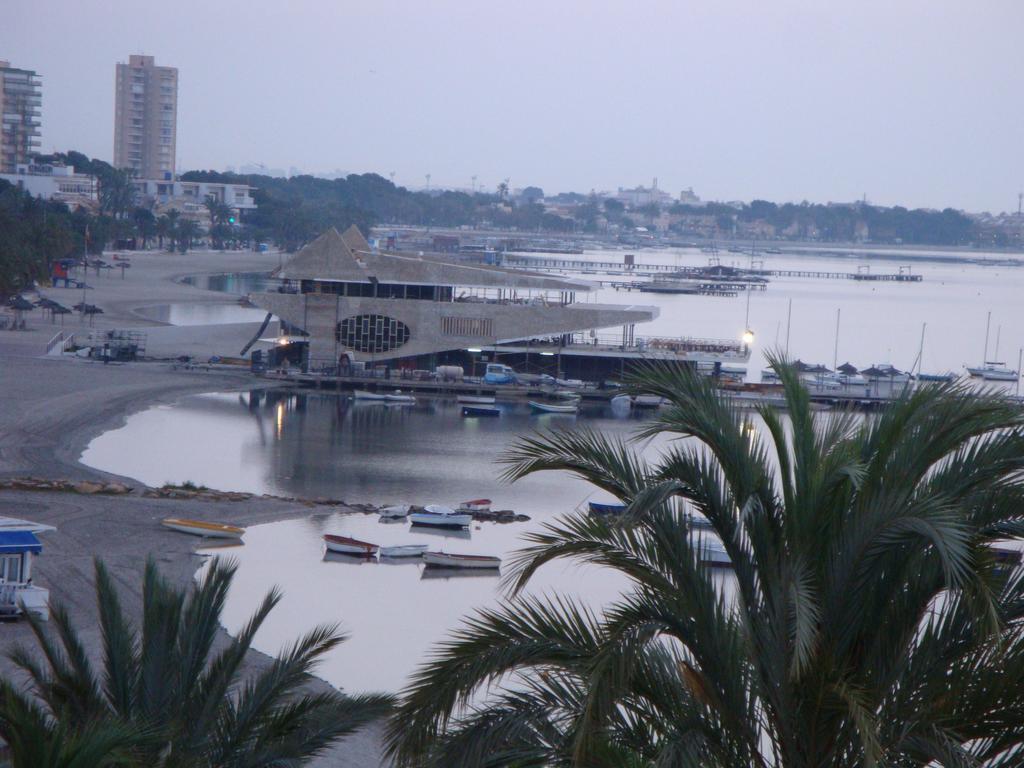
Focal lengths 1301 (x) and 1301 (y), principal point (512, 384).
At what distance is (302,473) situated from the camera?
2111 centimetres

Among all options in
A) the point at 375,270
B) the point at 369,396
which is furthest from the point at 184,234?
the point at 369,396

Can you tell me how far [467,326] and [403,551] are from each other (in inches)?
654

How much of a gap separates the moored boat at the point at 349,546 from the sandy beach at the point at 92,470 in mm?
1623

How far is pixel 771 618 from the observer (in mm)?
3611

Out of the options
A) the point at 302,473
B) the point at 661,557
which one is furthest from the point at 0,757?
the point at 302,473

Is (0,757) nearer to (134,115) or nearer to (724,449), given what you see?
(724,449)

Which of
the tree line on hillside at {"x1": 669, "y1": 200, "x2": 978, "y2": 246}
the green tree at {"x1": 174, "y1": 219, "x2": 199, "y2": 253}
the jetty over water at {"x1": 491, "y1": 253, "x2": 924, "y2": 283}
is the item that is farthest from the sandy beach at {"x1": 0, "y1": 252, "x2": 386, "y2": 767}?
the tree line on hillside at {"x1": 669, "y1": 200, "x2": 978, "y2": 246}

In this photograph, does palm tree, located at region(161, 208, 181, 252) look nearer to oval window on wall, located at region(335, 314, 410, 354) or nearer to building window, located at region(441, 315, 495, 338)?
oval window on wall, located at region(335, 314, 410, 354)

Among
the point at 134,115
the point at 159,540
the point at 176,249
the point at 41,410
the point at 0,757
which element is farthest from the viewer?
the point at 134,115

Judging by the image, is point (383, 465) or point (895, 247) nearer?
point (383, 465)

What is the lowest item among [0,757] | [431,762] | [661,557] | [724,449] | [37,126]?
[0,757]

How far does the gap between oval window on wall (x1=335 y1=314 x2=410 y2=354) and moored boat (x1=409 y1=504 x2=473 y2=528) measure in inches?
587

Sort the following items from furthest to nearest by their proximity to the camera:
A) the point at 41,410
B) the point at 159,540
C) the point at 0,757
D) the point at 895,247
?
the point at 895,247 < the point at 41,410 < the point at 159,540 < the point at 0,757

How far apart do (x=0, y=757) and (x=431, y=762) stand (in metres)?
2.07
